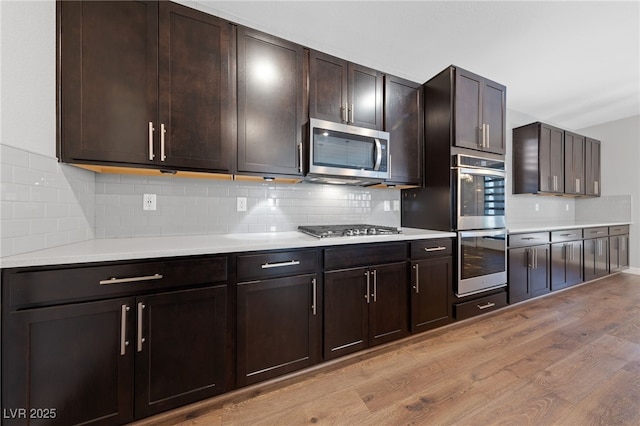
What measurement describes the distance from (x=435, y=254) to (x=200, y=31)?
8.20 feet

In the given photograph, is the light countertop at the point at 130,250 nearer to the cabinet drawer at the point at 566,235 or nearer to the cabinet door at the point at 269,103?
the cabinet door at the point at 269,103

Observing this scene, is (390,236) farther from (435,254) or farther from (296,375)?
(296,375)

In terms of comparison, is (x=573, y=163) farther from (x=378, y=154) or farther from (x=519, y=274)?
(x=378, y=154)

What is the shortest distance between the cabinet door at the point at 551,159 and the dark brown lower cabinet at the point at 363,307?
3.40 metres

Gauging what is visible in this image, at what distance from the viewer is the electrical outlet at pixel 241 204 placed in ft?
6.93

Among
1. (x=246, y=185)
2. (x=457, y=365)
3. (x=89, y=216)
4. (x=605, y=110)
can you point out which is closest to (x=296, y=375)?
(x=457, y=365)

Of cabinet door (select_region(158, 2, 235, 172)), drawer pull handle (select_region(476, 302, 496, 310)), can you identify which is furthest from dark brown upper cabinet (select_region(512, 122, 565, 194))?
cabinet door (select_region(158, 2, 235, 172))

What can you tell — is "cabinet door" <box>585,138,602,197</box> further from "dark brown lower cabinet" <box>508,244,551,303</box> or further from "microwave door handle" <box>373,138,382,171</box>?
"microwave door handle" <box>373,138,382,171</box>

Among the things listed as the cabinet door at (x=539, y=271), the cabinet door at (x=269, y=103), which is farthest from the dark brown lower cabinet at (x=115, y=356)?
the cabinet door at (x=539, y=271)

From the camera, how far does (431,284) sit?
2.21 meters

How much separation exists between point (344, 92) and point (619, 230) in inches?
214

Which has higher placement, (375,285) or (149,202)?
(149,202)

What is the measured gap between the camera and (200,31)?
65.4 inches

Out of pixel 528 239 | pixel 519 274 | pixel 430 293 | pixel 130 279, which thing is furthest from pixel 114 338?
pixel 528 239
